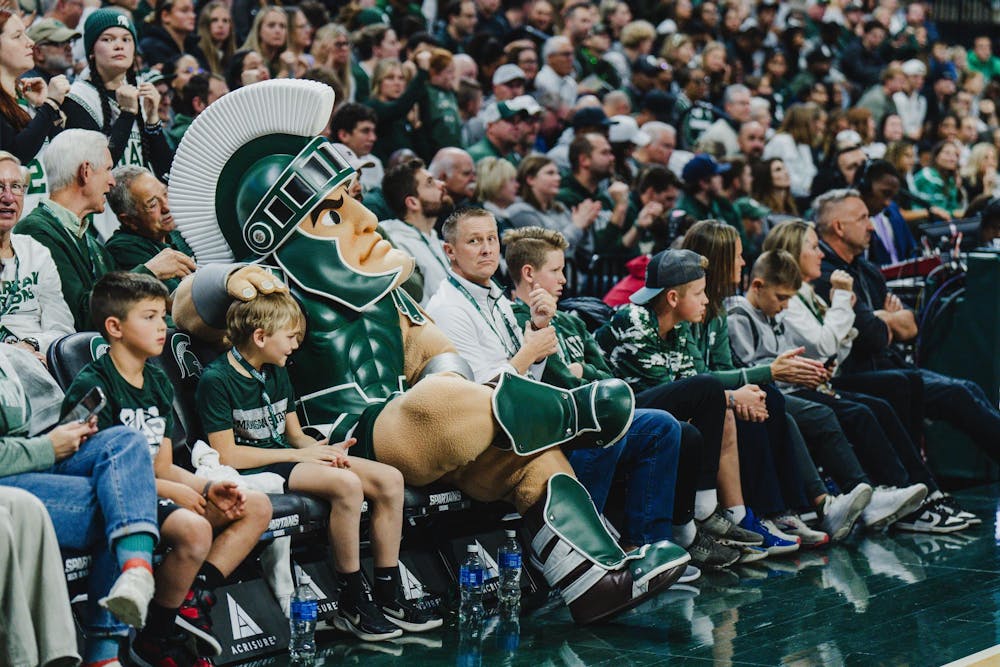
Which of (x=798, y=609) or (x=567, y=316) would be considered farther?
(x=567, y=316)

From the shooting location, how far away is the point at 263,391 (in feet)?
17.0

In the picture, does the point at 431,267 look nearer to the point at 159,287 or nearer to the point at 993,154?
the point at 159,287

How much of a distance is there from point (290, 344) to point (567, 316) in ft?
6.17

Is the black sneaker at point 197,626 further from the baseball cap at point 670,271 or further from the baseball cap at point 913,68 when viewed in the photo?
the baseball cap at point 913,68

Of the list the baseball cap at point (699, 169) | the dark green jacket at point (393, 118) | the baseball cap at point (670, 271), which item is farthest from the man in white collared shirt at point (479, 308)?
the baseball cap at point (699, 169)

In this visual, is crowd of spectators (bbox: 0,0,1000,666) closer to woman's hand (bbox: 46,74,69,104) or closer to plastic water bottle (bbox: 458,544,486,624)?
woman's hand (bbox: 46,74,69,104)

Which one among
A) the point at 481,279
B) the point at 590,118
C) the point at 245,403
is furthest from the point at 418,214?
the point at 590,118

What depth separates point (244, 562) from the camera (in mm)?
5148

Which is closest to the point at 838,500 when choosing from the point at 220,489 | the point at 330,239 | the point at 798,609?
the point at 798,609

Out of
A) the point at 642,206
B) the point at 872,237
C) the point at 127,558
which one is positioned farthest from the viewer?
the point at 872,237

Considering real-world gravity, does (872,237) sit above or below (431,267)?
below

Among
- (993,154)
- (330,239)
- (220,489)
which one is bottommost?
(993,154)

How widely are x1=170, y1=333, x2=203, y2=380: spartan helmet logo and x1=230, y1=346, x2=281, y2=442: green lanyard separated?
0.97 ft

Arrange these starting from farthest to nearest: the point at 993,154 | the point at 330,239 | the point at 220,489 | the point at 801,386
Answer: the point at 993,154
the point at 801,386
the point at 330,239
the point at 220,489
